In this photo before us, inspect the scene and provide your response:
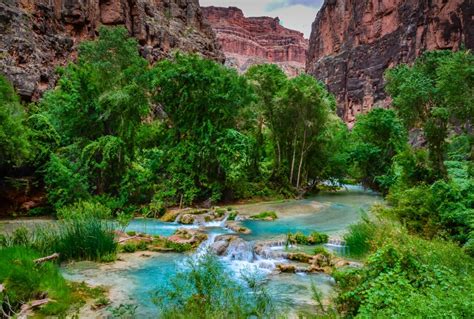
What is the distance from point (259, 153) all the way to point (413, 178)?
44.1 ft

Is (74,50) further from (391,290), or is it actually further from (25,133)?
(391,290)

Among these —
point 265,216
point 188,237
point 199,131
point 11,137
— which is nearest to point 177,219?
point 265,216

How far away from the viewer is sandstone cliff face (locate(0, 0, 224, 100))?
2673 centimetres

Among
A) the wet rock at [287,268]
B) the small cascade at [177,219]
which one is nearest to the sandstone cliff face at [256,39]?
the small cascade at [177,219]

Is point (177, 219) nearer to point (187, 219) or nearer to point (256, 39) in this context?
point (187, 219)

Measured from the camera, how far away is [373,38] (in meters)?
67.9

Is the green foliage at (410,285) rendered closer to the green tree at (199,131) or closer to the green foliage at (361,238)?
the green foliage at (361,238)

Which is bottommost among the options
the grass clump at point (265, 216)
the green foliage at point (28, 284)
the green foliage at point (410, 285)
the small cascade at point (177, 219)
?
the small cascade at point (177, 219)

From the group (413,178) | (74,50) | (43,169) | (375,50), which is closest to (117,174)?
(43,169)

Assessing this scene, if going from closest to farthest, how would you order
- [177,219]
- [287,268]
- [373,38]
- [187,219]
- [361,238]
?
[287,268] < [361,238] < [187,219] < [177,219] < [373,38]

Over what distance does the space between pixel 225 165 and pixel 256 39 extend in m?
148

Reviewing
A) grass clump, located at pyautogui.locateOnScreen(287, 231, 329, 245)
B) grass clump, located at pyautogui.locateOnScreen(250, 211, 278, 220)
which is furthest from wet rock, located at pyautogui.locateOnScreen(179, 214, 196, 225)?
grass clump, located at pyautogui.locateOnScreen(287, 231, 329, 245)

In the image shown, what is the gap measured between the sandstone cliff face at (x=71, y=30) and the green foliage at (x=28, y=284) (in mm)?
22171

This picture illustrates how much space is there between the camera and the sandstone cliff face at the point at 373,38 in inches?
1847
